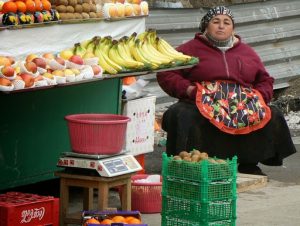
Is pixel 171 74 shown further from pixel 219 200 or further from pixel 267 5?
pixel 267 5

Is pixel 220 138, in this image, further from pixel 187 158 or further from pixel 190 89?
pixel 187 158

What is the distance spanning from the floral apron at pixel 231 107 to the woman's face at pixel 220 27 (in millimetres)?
419

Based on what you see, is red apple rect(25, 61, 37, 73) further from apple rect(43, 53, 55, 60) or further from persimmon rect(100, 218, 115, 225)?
persimmon rect(100, 218, 115, 225)

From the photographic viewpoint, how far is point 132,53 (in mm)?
8602

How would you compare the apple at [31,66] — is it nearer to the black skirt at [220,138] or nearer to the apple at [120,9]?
the apple at [120,9]

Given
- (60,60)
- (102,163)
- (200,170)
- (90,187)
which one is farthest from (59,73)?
(200,170)

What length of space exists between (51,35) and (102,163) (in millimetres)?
1278

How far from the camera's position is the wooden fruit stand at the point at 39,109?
7668 mm

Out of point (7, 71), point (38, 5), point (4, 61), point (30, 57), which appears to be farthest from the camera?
point (38, 5)

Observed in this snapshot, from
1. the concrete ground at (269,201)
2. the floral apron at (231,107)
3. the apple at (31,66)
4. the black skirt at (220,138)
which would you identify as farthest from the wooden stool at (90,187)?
the floral apron at (231,107)

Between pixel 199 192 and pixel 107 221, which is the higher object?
pixel 199 192

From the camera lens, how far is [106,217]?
6.88 m

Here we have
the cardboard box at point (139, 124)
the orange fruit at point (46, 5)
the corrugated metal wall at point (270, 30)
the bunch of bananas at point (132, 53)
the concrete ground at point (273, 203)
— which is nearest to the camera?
the concrete ground at point (273, 203)

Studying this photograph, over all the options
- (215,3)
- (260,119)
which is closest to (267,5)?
(215,3)
